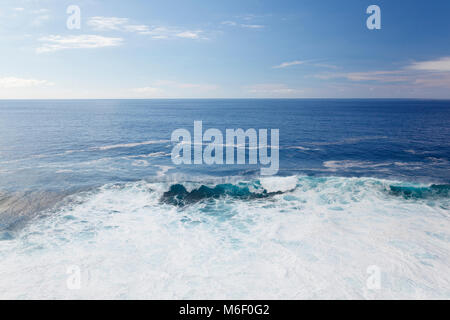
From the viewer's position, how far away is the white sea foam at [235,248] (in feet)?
40.8

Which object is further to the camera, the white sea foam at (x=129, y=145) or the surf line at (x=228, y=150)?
the white sea foam at (x=129, y=145)

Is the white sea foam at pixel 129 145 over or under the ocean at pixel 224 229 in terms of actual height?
over

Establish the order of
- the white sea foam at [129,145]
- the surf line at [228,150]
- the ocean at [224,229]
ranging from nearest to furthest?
1. the ocean at [224,229]
2. the surf line at [228,150]
3. the white sea foam at [129,145]

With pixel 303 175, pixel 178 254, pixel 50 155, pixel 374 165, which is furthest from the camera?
pixel 50 155

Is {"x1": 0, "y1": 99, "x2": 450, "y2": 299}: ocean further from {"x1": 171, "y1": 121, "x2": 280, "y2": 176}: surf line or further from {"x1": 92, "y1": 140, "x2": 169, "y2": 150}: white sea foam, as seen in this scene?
{"x1": 92, "y1": 140, "x2": 169, "y2": 150}: white sea foam

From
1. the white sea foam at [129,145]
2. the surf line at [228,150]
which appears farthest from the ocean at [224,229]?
the white sea foam at [129,145]

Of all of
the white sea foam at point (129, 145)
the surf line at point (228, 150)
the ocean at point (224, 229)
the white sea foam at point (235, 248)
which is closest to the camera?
the white sea foam at point (235, 248)

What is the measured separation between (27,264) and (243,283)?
38.7ft

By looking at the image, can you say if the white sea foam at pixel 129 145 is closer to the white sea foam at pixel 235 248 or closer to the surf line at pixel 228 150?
the surf line at pixel 228 150

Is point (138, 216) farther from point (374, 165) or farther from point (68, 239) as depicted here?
point (374, 165)

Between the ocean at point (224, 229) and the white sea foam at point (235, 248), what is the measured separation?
0.08 m

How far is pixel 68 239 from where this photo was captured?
16.5 m

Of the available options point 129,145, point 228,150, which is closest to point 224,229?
point 228,150
